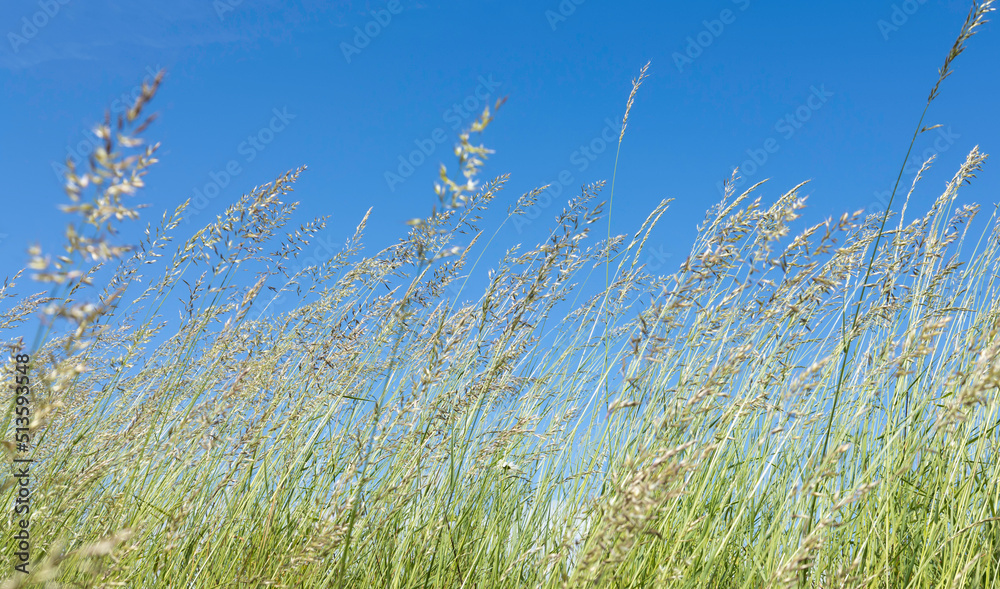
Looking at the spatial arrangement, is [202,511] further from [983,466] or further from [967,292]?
[967,292]

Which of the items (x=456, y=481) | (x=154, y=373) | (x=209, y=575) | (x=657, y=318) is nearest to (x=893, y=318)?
(x=657, y=318)

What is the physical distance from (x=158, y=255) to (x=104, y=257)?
4.89ft

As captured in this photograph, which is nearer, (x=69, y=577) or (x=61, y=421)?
(x=69, y=577)

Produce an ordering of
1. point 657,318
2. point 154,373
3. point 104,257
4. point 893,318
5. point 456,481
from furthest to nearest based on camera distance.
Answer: point 154,373 → point 893,318 → point 456,481 → point 657,318 → point 104,257

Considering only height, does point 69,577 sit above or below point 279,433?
below

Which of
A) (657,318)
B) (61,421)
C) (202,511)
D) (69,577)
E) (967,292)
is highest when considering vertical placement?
(967,292)

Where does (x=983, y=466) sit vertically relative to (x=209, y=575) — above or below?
above

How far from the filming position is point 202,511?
2260 mm

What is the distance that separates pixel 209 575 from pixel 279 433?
0.53 meters

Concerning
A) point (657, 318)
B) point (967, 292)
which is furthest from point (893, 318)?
point (657, 318)

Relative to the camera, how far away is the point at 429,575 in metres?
2.07

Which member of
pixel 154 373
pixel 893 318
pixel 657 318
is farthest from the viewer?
pixel 154 373

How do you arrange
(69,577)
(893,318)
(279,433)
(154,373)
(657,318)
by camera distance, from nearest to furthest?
(69,577) < (657,318) < (279,433) < (893,318) < (154,373)

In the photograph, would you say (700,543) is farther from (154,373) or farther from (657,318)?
(154,373)
